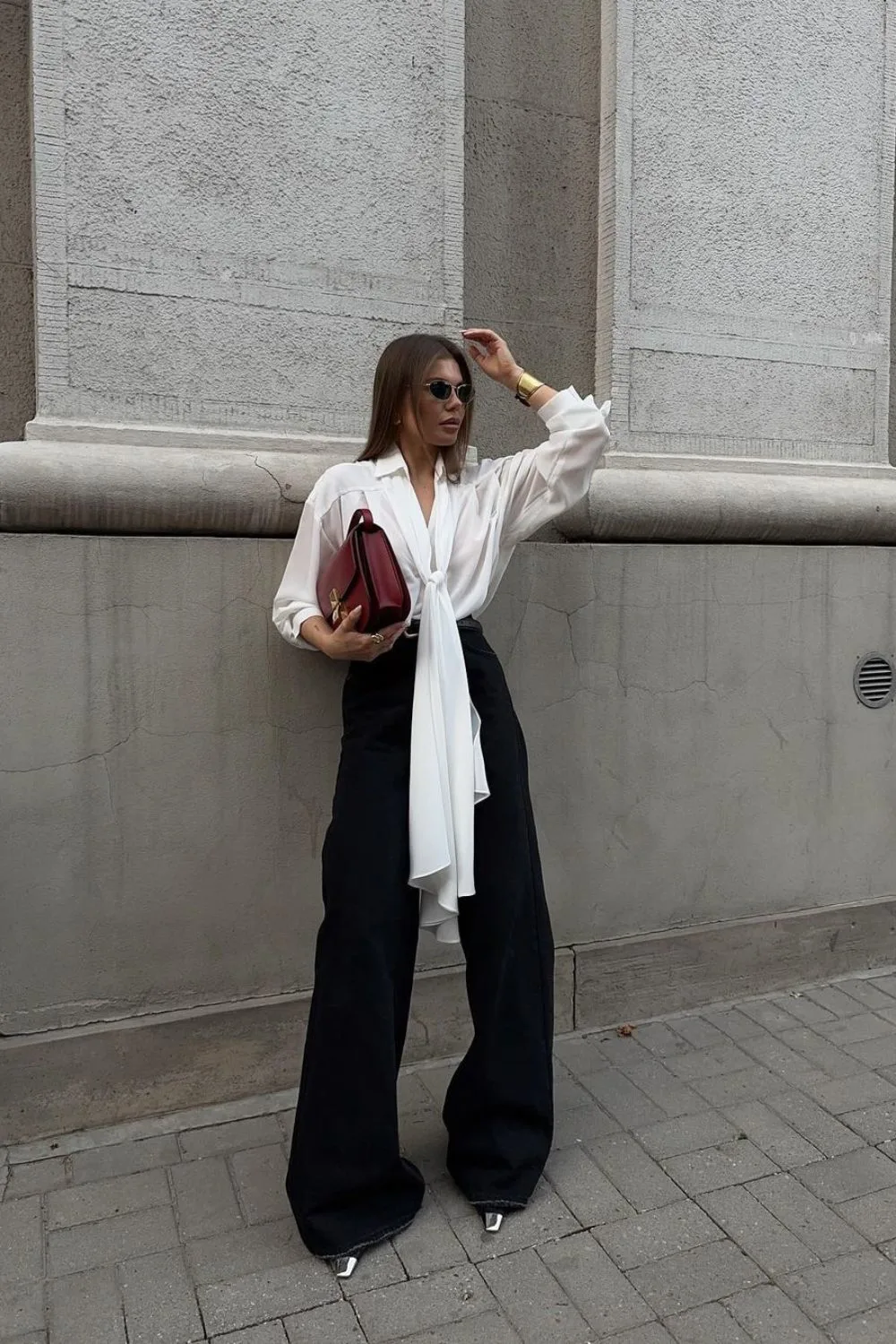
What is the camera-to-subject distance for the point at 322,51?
3.23 metres

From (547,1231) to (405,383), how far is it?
2.11 metres

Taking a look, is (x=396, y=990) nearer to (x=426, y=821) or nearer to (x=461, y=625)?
(x=426, y=821)

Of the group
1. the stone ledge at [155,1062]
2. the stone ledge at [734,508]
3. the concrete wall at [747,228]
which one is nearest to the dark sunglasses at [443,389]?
the stone ledge at [734,508]

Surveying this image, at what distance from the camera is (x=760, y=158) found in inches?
154

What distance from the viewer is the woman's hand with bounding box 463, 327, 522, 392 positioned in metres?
2.67

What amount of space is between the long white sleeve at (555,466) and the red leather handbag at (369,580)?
482 millimetres

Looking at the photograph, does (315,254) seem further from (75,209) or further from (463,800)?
(463,800)

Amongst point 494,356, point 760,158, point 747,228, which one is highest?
point 760,158

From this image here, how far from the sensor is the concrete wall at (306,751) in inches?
116

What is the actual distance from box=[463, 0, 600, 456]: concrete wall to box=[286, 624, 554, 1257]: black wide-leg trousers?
5.06 ft

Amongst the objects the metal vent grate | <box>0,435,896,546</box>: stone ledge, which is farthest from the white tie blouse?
the metal vent grate

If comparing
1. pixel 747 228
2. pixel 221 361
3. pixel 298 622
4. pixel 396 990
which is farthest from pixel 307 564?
pixel 747 228

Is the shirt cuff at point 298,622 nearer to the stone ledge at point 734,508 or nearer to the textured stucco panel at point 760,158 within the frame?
the stone ledge at point 734,508

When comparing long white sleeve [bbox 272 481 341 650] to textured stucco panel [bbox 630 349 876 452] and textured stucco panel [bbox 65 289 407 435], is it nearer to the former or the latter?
textured stucco panel [bbox 65 289 407 435]
